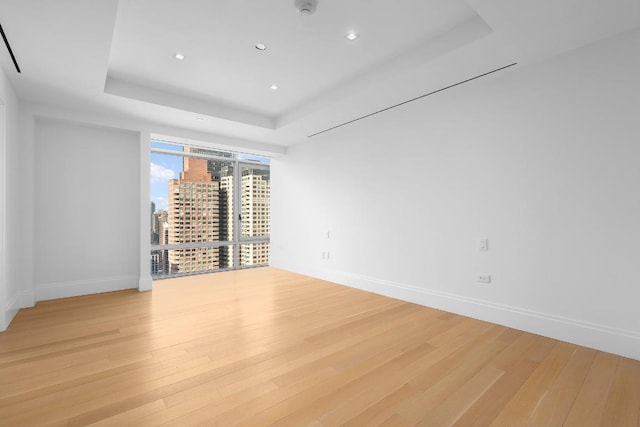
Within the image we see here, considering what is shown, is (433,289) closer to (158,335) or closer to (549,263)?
(549,263)

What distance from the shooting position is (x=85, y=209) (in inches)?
174

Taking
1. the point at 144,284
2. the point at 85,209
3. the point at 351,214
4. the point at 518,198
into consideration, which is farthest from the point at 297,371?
the point at 85,209

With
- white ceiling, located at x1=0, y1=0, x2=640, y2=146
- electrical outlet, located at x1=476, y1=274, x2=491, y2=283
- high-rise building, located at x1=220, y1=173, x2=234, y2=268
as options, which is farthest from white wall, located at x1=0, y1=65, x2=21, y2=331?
electrical outlet, located at x1=476, y1=274, x2=491, y2=283

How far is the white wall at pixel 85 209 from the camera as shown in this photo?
13.5ft

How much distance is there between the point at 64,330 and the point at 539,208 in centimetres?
485

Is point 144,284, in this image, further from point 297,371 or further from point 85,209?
point 297,371

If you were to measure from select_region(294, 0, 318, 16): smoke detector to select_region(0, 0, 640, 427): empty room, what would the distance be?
74 mm

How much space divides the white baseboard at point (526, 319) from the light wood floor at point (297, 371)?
0.35ft

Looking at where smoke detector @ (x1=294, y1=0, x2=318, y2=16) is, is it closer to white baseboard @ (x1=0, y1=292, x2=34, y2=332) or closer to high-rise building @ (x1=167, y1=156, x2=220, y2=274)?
white baseboard @ (x1=0, y1=292, x2=34, y2=332)

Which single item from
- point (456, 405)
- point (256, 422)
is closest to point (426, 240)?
point (456, 405)

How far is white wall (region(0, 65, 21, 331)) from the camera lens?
299cm

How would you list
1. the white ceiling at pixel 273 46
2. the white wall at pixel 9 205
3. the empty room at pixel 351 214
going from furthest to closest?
the white wall at pixel 9 205
the white ceiling at pixel 273 46
the empty room at pixel 351 214

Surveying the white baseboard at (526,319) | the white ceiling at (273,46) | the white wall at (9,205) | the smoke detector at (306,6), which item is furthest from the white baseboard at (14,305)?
the white baseboard at (526,319)

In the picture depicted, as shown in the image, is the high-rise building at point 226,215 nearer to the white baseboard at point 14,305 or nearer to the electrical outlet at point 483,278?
the white baseboard at point 14,305
